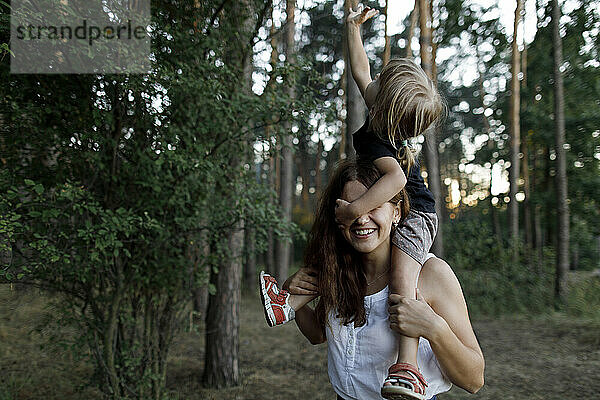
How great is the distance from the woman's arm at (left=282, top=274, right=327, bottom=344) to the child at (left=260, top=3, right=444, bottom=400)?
0.03 m

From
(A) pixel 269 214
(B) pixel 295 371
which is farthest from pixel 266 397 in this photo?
(A) pixel 269 214

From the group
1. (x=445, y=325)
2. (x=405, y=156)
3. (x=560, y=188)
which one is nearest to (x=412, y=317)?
(x=445, y=325)

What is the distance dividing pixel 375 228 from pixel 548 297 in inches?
401

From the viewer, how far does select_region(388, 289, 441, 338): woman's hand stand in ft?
4.41

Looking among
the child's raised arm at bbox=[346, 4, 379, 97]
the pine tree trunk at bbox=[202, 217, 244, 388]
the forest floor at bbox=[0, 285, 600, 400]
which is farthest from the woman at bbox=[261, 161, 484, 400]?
the pine tree trunk at bbox=[202, 217, 244, 388]

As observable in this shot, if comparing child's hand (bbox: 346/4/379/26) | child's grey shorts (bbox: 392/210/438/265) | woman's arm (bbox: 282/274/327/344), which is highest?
child's hand (bbox: 346/4/379/26)

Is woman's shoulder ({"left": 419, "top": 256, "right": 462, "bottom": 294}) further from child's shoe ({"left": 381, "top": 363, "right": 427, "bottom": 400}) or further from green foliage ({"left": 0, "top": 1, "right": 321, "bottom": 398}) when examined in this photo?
green foliage ({"left": 0, "top": 1, "right": 321, "bottom": 398})

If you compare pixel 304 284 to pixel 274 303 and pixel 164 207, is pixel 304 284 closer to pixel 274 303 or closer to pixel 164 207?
pixel 274 303

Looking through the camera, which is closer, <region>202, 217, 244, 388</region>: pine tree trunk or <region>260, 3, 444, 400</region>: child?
<region>260, 3, 444, 400</region>: child

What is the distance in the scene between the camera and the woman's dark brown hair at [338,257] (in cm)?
158

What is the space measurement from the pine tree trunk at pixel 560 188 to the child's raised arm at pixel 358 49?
29.9 feet

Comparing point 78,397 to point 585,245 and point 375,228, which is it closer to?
point 375,228

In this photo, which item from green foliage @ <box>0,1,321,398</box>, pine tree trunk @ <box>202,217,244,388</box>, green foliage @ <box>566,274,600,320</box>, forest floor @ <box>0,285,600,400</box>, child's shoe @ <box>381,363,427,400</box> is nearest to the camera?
child's shoe @ <box>381,363,427,400</box>

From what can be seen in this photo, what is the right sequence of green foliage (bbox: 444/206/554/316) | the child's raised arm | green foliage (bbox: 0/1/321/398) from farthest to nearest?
green foliage (bbox: 444/206/554/316) → green foliage (bbox: 0/1/321/398) → the child's raised arm
